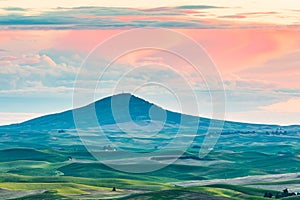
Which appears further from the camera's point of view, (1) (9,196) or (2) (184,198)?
(1) (9,196)

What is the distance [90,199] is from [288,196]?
47834 millimetres

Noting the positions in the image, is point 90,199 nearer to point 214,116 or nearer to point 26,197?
point 26,197

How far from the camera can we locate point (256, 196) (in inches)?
7835

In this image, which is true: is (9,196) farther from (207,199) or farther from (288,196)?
(288,196)

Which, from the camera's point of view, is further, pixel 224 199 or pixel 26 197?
pixel 26 197

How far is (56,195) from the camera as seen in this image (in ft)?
641

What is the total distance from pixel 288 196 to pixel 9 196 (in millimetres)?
68671

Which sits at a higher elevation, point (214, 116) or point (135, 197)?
point (214, 116)

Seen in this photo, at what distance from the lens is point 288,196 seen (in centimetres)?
19112

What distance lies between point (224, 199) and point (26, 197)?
1924 inches

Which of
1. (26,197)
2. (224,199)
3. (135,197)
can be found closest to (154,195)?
(135,197)

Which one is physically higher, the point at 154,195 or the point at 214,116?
the point at 214,116

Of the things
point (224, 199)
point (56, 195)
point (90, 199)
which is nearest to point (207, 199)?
point (224, 199)

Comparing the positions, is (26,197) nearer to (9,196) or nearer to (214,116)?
(9,196)
